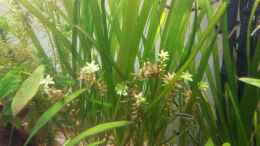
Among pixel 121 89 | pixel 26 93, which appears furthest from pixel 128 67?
pixel 26 93

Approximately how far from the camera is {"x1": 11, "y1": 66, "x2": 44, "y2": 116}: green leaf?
2.67 ft

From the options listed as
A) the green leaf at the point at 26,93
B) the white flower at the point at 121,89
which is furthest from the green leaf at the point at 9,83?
the white flower at the point at 121,89

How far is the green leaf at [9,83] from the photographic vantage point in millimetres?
1111

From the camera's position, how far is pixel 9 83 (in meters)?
1.12

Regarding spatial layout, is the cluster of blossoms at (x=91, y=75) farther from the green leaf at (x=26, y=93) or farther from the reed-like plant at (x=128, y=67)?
the green leaf at (x=26, y=93)

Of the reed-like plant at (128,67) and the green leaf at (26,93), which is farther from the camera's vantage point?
the reed-like plant at (128,67)

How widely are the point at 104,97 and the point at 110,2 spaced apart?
15.4 inches

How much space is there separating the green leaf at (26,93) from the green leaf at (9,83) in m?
0.24

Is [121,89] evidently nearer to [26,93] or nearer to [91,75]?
[91,75]

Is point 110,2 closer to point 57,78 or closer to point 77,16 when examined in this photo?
point 77,16

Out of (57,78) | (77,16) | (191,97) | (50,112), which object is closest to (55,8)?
(77,16)

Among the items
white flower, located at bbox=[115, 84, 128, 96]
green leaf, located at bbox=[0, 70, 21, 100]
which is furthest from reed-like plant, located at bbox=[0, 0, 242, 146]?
green leaf, located at bbox=[0, 70, 21, 100]

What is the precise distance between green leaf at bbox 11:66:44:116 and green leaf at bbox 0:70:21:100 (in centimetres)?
24

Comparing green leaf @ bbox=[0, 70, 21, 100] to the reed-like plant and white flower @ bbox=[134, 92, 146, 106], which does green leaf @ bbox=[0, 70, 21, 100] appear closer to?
the reed-like plant
